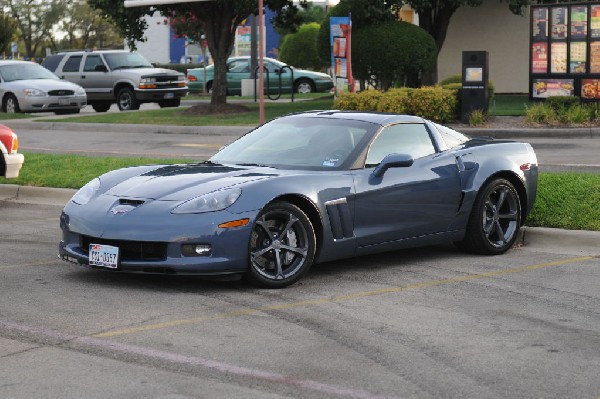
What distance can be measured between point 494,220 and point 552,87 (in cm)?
1642

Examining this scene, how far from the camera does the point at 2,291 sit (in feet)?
27.1

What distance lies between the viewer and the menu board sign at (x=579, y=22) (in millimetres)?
25516

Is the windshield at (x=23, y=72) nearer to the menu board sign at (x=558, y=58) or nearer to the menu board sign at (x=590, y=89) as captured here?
the menu board sign at (x=558, y=58)

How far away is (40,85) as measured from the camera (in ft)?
102

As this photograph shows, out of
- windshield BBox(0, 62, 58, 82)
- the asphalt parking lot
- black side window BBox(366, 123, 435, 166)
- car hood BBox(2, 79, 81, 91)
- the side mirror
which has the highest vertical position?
windshield BBox(0, 62, 58, 82)

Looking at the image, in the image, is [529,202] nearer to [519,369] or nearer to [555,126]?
[519,369]

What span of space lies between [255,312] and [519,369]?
2.06 m

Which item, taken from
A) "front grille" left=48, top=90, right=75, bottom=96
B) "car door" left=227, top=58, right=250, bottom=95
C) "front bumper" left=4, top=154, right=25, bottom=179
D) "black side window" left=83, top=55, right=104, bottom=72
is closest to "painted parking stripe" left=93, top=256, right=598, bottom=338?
"front bumper" left=4, top=154, right=25, bottom=179

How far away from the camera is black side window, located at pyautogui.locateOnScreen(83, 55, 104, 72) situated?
116 feet

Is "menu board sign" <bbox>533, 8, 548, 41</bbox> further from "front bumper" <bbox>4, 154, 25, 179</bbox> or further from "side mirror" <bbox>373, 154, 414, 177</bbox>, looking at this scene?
"side mirror" <bbox>373, 154, 414, 177</bbox>

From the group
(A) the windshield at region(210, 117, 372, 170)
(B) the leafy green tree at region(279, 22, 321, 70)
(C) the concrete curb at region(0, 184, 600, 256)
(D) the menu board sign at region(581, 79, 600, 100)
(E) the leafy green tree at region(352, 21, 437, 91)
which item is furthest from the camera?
(B) the leafy green tree at region(279, 22, 321, 70)

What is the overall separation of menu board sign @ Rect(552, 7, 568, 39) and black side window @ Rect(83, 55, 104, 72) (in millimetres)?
14759

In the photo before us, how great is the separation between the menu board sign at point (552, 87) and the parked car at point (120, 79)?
12.3 metres

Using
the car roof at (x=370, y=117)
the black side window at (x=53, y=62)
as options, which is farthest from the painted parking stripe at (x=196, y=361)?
the black side window at (x=53, y=62)
